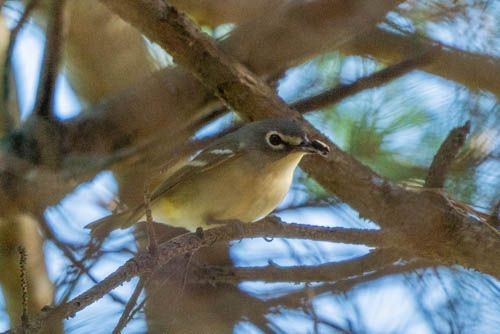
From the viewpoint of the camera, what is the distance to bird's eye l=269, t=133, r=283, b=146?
3.36m

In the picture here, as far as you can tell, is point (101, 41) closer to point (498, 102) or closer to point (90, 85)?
point (90, 85)

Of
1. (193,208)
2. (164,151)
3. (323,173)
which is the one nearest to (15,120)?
(164,151)

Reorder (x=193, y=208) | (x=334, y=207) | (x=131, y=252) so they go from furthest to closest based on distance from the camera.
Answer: (x=334, y=207) < (x=193, y=208) < (x=131, y=252)

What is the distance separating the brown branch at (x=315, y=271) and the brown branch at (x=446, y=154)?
0.43 m

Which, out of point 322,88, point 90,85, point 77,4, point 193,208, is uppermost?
point 77,4

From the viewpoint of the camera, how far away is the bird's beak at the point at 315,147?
318 centimetres

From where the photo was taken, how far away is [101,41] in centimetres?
409

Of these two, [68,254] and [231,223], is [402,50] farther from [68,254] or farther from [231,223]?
[68,254]

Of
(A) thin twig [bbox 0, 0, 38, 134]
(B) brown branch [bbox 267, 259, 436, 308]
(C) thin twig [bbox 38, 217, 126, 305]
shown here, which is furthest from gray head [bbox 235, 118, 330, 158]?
(A) thin twig [bbox 0, 0, 38, 134]

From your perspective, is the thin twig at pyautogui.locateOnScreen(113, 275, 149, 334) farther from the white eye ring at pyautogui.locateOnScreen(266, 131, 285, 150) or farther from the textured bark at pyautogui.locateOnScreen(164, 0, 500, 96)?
the textured bark at pyautogui.locateOnScreen(164, 0, 500, 96)

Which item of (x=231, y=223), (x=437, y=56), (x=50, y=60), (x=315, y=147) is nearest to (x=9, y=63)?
(x=50, y=60)

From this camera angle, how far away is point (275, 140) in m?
3.39

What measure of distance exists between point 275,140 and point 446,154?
0.81 meters

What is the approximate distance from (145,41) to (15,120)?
807mm
